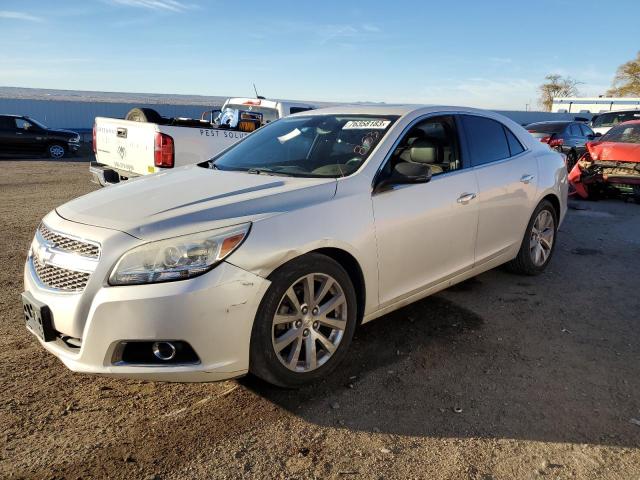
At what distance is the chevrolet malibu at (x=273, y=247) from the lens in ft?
8.45

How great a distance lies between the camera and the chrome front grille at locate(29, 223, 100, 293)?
8.68 ft

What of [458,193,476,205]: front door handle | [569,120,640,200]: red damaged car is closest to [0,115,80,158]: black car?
[569,120,640,200]: red damaged car

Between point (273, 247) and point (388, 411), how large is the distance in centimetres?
111

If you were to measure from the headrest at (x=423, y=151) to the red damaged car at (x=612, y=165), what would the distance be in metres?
6.90

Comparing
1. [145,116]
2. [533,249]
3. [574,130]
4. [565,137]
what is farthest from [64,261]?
[574,130]

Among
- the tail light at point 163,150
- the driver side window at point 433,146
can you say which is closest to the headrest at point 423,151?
the driver side window at point 433,146

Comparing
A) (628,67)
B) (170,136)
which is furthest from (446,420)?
(628,67)

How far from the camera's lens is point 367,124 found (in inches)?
153

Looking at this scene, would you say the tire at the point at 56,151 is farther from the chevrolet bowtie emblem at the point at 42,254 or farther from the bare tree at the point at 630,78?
the bare tree at the point at 630,78

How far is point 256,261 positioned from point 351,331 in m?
0.90

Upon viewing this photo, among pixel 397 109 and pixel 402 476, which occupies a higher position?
pixel 397 109

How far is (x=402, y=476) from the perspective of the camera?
238 centimetres

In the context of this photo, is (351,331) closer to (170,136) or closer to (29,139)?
(170,136)

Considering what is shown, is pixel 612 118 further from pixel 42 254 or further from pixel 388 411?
pixel 42 254
